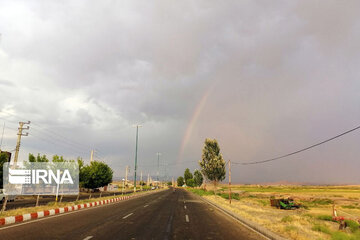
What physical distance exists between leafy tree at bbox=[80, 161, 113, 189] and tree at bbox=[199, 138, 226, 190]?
68.5 ft

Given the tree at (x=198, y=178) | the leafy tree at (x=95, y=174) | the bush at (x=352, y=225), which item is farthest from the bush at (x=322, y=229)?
the tree at (x=198, y=178)

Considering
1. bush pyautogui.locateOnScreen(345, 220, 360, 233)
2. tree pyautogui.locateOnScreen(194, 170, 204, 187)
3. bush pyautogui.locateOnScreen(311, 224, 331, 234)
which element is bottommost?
bush pyautogui.locateOnScreen(345, 220, 360, 233)

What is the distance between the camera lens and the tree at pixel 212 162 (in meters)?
51.2

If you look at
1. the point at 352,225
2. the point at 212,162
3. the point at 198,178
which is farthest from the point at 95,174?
the point at 198,178

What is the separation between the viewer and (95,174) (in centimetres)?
4084

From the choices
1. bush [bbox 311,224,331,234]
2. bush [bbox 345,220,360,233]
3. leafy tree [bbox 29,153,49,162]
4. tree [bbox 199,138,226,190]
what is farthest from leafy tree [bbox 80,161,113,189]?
bush [bbox 345,220,360,233]

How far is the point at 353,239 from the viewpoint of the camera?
8180mm

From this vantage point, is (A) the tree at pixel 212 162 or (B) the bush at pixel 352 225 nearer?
(B) the bush at pixel 352 225

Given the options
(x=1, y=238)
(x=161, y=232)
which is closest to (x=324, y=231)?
(x=161, y=232)

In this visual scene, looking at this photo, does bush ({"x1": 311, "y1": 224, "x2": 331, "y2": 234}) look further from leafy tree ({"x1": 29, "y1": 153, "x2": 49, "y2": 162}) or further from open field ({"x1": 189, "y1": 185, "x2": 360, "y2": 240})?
leafy tree ({"x1": 29, "y1": 153, "x2": 49, "y2": 162})

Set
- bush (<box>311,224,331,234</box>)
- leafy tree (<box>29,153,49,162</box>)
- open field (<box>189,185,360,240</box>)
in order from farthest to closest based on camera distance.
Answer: leafy tree (<box>29,153,49,162</box>) → bush (<box>311,224,331,234</box>) → open field (<box>189,185,360,240</box>)

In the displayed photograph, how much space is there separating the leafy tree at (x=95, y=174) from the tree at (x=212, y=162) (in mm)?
20865

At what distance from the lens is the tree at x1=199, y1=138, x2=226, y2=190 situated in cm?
5122

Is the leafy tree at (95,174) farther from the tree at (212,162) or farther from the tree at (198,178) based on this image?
the tree at (198,178)
